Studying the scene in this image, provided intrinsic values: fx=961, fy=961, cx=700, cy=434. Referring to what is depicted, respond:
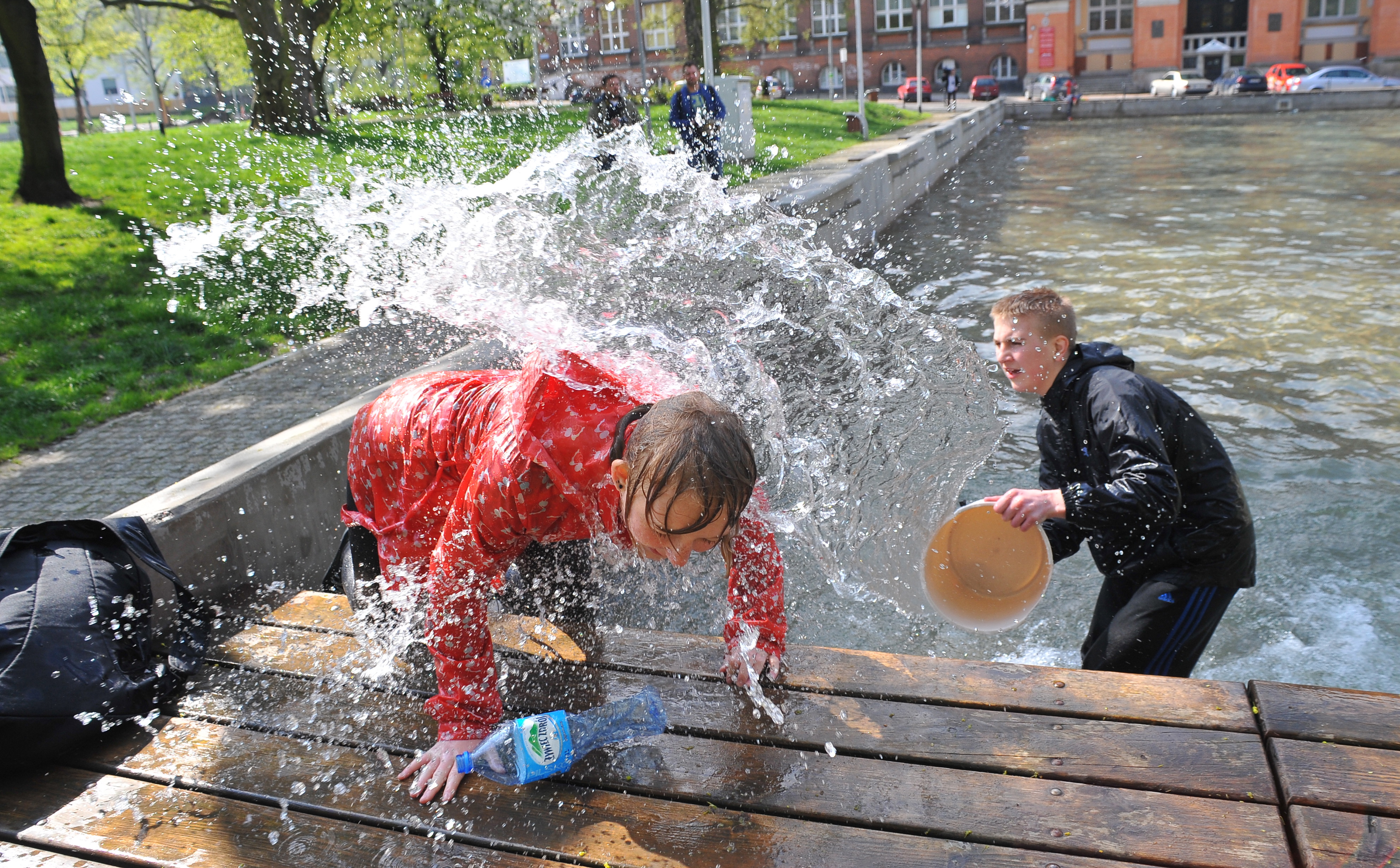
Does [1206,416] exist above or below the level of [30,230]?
below

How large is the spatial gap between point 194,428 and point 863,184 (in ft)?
31.9

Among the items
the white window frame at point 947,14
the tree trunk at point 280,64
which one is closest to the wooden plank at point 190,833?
the tree trunk at point 280,64

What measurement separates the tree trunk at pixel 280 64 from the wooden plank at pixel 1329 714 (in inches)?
676

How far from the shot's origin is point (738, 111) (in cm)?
1622

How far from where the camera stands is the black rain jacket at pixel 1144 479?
295 centimetres

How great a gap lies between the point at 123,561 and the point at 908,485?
3701 mm

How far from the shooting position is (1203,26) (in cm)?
5597

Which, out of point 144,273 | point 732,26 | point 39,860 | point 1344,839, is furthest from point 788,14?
point 39,860

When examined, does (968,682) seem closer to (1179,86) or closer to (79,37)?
(79,37)

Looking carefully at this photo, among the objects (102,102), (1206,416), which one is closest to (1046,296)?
(1206,416)

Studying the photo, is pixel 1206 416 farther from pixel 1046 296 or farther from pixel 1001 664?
pixel 1001 664

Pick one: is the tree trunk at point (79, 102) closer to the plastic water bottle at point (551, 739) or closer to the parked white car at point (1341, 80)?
the plastic water bottle at point (551, 739)

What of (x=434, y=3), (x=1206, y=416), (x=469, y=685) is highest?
A: (x=434, y=3)

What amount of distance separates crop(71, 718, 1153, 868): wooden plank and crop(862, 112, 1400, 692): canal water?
7.52 feet
